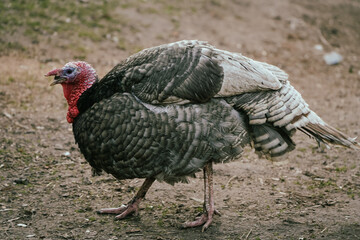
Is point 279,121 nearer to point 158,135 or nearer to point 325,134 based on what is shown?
point 325,134

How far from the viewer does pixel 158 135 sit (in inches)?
153

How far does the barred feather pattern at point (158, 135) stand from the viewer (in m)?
3.91

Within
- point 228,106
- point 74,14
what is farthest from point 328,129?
point 74,14

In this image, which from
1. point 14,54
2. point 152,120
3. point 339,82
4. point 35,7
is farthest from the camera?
point 35,7

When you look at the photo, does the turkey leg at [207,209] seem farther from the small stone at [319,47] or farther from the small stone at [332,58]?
the small stone at [319,47]

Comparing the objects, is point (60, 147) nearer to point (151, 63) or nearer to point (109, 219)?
point (109, 219)

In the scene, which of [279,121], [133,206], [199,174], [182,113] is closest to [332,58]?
[199,174]

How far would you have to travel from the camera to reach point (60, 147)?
18.4ft

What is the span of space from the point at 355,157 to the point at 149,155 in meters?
2.86

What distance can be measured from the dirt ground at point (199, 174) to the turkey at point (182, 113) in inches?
17.5

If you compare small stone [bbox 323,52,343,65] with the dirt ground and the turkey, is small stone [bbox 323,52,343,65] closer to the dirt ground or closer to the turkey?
the dirt ground

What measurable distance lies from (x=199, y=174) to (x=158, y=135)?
152 cm

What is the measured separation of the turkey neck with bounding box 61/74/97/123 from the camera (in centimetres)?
427

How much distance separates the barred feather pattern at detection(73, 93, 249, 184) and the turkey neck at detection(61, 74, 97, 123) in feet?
0.79
